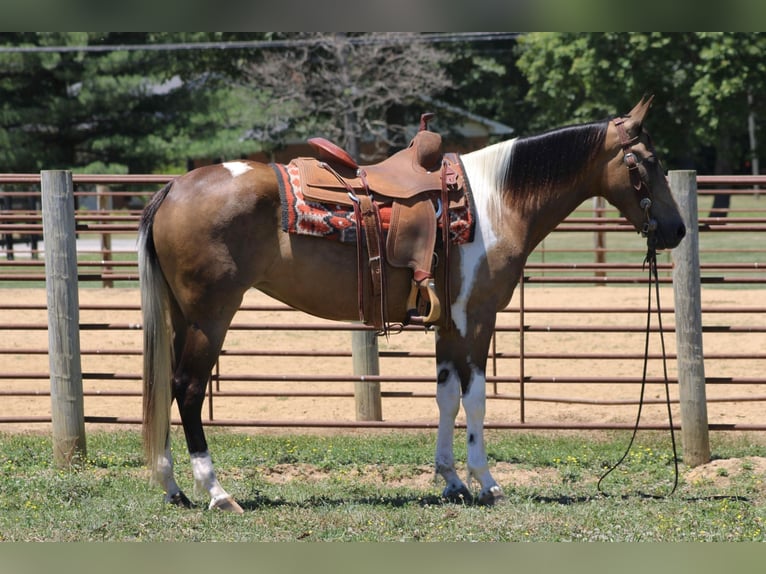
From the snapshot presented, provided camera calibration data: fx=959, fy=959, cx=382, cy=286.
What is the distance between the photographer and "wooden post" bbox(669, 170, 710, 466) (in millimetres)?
6270

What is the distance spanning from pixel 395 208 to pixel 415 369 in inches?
173

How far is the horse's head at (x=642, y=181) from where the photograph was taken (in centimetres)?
534

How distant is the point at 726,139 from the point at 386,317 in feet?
89.7

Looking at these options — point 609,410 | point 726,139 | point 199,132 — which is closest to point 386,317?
point 609,410

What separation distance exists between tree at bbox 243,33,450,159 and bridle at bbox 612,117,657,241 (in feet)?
67.9

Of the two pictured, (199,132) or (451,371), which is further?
(199,132)

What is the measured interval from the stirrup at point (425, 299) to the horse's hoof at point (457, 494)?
0.96 m

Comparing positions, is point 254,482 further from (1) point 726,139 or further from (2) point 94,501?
(1) point 726,139

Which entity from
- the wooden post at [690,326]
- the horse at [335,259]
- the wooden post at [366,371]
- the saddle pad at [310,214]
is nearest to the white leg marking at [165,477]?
the horse at [335,259]

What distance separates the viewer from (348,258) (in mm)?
5184

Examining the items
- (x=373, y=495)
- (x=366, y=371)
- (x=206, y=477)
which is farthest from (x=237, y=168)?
(x=366, y=371)

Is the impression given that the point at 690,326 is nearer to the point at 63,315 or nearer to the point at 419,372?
the point at 419,372

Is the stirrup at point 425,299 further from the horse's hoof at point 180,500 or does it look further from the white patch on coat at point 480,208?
the horse's hoof at point 180,500

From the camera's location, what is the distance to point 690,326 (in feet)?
20.7
